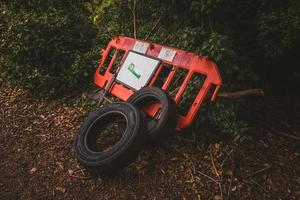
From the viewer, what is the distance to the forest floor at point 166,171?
351cm

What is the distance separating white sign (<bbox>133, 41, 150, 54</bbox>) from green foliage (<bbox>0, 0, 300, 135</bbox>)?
10.5 inches

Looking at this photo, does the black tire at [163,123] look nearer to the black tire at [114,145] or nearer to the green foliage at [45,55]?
the black tire at [114,145]

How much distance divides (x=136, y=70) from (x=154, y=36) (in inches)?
29.5

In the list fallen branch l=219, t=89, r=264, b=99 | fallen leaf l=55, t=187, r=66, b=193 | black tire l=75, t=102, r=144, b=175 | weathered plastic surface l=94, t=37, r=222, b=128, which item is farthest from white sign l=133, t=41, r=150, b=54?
fallen leaf l=55, t=187, r=66, b=193

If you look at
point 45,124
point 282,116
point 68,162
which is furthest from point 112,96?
point 282,116

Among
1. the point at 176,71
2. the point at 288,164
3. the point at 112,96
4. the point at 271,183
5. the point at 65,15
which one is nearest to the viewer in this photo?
the point at 271,183

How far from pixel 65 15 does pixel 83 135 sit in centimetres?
309

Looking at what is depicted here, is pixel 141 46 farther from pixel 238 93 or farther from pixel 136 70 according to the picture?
pixel 238 93

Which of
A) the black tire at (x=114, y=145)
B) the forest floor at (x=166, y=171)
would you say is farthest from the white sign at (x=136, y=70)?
the forest floor at (x=166, y=171)

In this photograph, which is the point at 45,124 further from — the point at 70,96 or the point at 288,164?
the point at 288,164

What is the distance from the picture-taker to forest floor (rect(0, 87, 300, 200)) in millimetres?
3514

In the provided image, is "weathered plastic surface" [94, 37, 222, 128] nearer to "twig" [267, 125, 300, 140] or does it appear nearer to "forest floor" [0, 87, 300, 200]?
"forest floor" [0, 87, 300, 200]

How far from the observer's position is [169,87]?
4.64m

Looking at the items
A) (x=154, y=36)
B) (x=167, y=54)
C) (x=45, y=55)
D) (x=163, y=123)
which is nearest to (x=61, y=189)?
(x=163, y=123)
